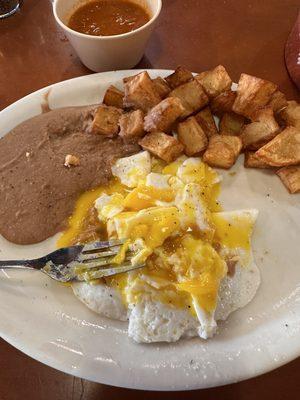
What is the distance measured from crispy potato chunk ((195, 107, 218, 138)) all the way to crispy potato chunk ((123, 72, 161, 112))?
19 cm

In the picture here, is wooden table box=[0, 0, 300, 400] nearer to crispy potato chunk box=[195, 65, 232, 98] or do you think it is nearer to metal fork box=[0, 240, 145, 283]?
crispy potato chunk box=[195, 65, 232, 98]

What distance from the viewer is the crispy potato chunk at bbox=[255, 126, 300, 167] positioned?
1570mm

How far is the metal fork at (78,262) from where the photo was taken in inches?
54.1

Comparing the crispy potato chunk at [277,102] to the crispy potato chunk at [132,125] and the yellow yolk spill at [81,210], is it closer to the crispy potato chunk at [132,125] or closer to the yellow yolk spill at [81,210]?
the crispy potato chunk at [132,125]

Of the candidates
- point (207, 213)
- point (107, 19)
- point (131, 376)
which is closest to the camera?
point (131, 376)

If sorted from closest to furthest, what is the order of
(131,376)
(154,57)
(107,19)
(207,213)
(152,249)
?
Answer: 1. (131,376)
2. (152,249)
3. (207,213)
4. (107,19)
5. (154,57)

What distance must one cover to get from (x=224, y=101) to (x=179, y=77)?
0.72ft

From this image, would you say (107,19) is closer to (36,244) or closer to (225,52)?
(225,52)

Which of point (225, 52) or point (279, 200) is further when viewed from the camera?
point (225, 52)

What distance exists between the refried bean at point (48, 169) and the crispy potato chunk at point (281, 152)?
514 mm

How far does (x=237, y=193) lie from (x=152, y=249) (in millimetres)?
480

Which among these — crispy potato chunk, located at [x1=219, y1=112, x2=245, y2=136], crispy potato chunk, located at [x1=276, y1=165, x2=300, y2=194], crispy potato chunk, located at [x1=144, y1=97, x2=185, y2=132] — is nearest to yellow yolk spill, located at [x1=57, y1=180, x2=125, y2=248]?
crispy potato chunk, located at [x1=144, y1=97, x2=185, y2=132]

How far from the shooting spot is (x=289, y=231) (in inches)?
60.8

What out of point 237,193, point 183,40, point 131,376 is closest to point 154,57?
point 183,40
